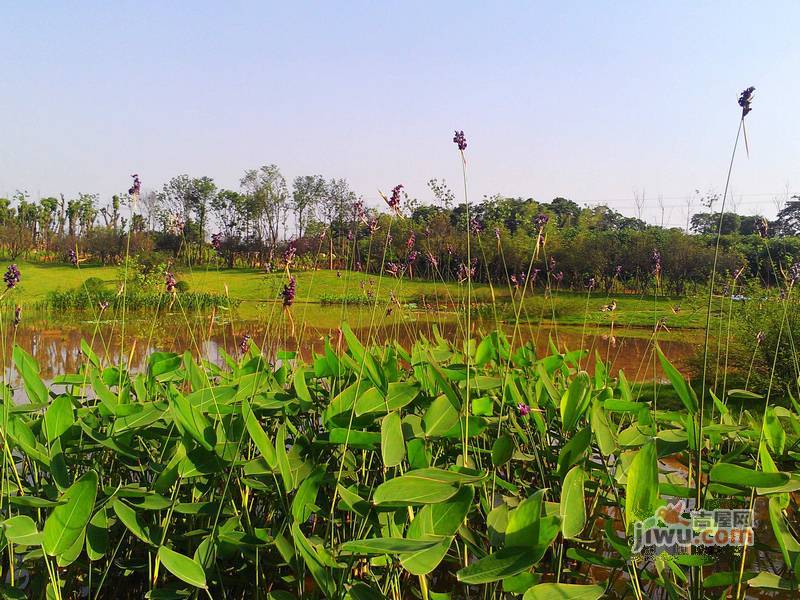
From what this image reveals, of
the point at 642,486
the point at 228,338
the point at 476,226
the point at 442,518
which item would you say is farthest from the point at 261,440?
the point at 228,338

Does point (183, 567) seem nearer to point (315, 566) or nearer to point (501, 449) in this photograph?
point (315, 566)

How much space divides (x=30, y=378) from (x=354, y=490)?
79cm

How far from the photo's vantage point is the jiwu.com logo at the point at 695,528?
3.01ft

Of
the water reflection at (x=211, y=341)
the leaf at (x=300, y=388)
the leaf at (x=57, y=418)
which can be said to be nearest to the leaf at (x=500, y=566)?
the leaf at (x=300, y=388)

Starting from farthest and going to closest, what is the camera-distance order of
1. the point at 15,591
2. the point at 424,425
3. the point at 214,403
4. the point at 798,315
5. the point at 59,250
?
the point at 59,250 → the point at 798,315 → the point at 214,403 → the point at 424,425 → the point at 15,591

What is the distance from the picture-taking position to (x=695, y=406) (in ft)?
3.49

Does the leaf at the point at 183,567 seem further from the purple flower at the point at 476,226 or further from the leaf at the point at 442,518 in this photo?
the purple flower at the point at 476,226

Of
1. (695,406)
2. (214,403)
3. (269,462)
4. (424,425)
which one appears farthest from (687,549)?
(214,403)

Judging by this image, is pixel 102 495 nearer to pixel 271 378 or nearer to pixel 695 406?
pixel 271 378

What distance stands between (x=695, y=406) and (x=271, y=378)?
0.95 m

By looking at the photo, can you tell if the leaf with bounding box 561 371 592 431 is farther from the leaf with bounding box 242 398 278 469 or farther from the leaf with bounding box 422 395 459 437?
the leaf with bounding box 242 398 278 469

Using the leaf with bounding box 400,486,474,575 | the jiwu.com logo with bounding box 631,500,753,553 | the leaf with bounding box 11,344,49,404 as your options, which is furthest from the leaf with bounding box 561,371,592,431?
the leaf with bounding box 11,344,49,404

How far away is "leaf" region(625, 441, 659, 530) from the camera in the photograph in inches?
28.6

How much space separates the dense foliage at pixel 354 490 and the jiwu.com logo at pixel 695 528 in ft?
0.11
